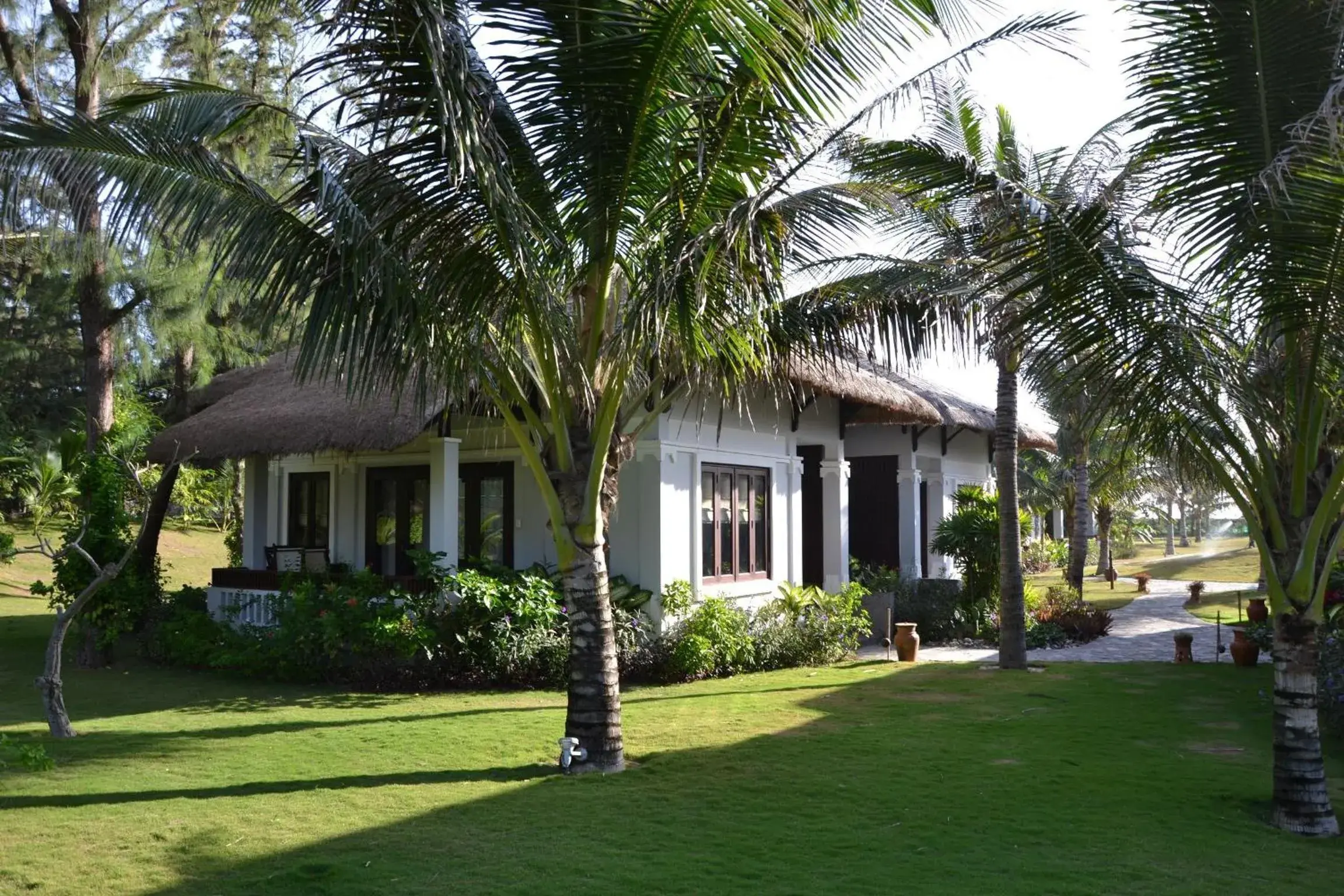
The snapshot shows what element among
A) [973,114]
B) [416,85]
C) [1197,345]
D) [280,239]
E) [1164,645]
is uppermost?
[973,114]

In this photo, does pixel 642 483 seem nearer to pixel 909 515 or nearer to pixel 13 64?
pixel 909 515

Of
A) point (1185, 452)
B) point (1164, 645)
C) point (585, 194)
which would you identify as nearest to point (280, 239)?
point (585, 194)

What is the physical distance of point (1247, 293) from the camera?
6371 millimetres

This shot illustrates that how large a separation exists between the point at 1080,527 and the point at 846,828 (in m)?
19.9

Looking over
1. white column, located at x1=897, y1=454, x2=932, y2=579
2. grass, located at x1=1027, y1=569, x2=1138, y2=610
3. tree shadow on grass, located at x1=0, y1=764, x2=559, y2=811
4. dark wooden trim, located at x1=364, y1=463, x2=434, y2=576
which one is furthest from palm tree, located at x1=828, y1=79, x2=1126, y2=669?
grass, located at x1=1027, y1=569, x2=1138, y2=610

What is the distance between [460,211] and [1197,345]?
464 centimetres

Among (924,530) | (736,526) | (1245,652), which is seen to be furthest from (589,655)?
(924,530)

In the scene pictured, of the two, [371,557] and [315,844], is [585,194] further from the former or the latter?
[371,557]

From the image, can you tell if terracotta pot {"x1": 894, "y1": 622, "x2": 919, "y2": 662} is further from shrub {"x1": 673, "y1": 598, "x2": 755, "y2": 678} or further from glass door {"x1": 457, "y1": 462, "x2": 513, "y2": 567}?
glass door {"x1": 457, "y1": 462, "x2": 513, "y2": 567}

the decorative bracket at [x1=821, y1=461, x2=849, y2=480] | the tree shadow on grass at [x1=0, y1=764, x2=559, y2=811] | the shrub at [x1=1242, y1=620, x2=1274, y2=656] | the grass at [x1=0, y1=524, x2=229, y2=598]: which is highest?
the decorative bracket at [x1=821, y1=461, x2=849, y2=480]

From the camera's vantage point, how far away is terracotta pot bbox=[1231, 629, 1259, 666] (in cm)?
1354

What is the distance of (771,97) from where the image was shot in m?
7.10

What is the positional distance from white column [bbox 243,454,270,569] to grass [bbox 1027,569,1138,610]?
14096 millimetres

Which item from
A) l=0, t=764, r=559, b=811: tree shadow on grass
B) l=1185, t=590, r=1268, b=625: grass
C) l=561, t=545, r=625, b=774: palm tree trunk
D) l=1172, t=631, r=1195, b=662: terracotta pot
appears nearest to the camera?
l=0, t=764, r=559, b=811: tree shadow on grass
